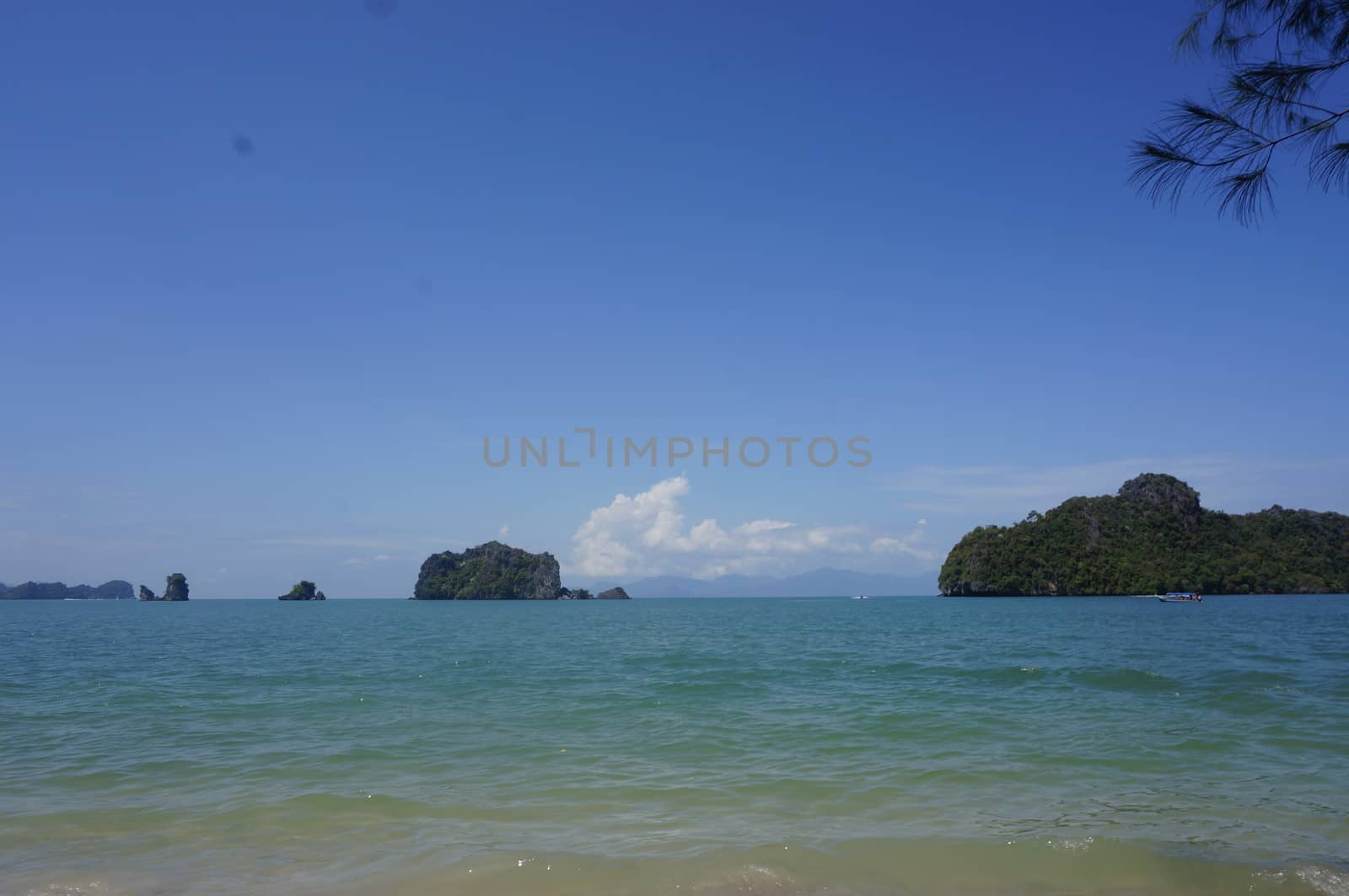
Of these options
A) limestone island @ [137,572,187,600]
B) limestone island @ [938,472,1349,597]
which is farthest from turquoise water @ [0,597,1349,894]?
limestone island @ [137,572,187,600]

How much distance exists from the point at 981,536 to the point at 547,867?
5837 inches

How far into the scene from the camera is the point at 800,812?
9.09 meters

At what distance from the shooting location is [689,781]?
1054cm

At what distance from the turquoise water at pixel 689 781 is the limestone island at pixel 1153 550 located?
4550 inches

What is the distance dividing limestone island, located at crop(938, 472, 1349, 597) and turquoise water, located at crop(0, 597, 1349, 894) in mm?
115582

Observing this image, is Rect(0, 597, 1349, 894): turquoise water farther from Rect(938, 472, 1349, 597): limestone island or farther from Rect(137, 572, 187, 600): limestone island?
Rect(137, 572, 187, 600): limestone island

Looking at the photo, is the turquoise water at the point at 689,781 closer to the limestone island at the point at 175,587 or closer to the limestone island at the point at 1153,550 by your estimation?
the limestone island at the point at 1153,550

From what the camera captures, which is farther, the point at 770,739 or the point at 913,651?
the point at 913,651

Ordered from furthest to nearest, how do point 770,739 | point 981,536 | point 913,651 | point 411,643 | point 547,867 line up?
point 981,536, point 411,643, point 913,651, point 770,739, point 547,867

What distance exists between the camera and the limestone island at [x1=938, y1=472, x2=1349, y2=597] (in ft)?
391

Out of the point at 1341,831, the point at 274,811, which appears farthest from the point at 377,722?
the point at 1341,831

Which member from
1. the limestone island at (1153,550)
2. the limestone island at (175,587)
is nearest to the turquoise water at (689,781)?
the limestone island at (1153,550)

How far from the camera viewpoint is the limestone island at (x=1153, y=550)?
119312 millimetres

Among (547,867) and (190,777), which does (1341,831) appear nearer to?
(547,867)
